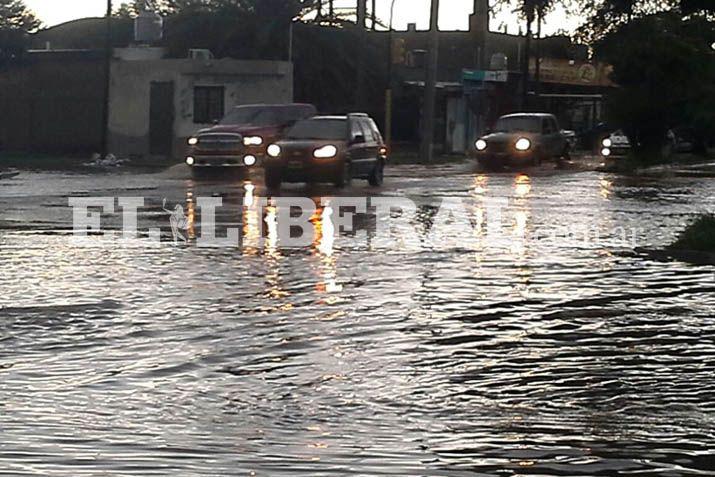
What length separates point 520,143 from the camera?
4516 centimetres

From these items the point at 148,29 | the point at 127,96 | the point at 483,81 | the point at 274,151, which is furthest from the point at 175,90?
the point at 274,151

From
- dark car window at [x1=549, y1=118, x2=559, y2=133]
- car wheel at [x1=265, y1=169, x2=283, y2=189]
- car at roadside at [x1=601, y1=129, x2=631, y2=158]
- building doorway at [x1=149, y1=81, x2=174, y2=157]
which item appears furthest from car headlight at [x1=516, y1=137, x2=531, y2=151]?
car wheel at [x1=265, y1=169, x2=283, y2=189]

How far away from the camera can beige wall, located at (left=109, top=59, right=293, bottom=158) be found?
4972 centimetres

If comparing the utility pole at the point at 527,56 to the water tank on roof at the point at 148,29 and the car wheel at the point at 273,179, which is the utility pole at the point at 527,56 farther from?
the car wheel at the point at 273,179

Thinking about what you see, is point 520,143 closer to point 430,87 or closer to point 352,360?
point 430,87

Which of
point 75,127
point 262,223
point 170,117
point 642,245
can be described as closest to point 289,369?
point 642,245

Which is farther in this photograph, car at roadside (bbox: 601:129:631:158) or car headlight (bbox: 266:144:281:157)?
car at roadside (bbox: 601:129:631:158)

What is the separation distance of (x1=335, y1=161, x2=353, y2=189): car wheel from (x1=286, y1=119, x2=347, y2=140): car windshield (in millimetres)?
910

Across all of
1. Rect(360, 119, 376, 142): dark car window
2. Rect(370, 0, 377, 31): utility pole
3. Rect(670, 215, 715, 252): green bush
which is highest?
Rect(370, 0, 377, 31): utility pole

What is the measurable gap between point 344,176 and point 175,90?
62.6ft

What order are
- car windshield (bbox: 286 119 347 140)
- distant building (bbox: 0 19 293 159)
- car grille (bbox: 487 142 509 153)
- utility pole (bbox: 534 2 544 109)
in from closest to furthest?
car windshield (bbox: 286 119 347 140)
car grille (bbox: 487 142 509 153)
distant building (bbox: 0 19 293 159)
utility pole (bbox: 534 2 544 109)

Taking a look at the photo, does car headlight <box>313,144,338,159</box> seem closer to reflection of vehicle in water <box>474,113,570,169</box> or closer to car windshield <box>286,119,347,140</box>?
car windshield <box>286,119,347,140</box>

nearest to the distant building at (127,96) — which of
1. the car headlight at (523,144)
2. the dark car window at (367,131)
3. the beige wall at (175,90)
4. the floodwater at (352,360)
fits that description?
the beige wall at (175,90)

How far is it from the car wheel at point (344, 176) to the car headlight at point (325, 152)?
12.5 inches
